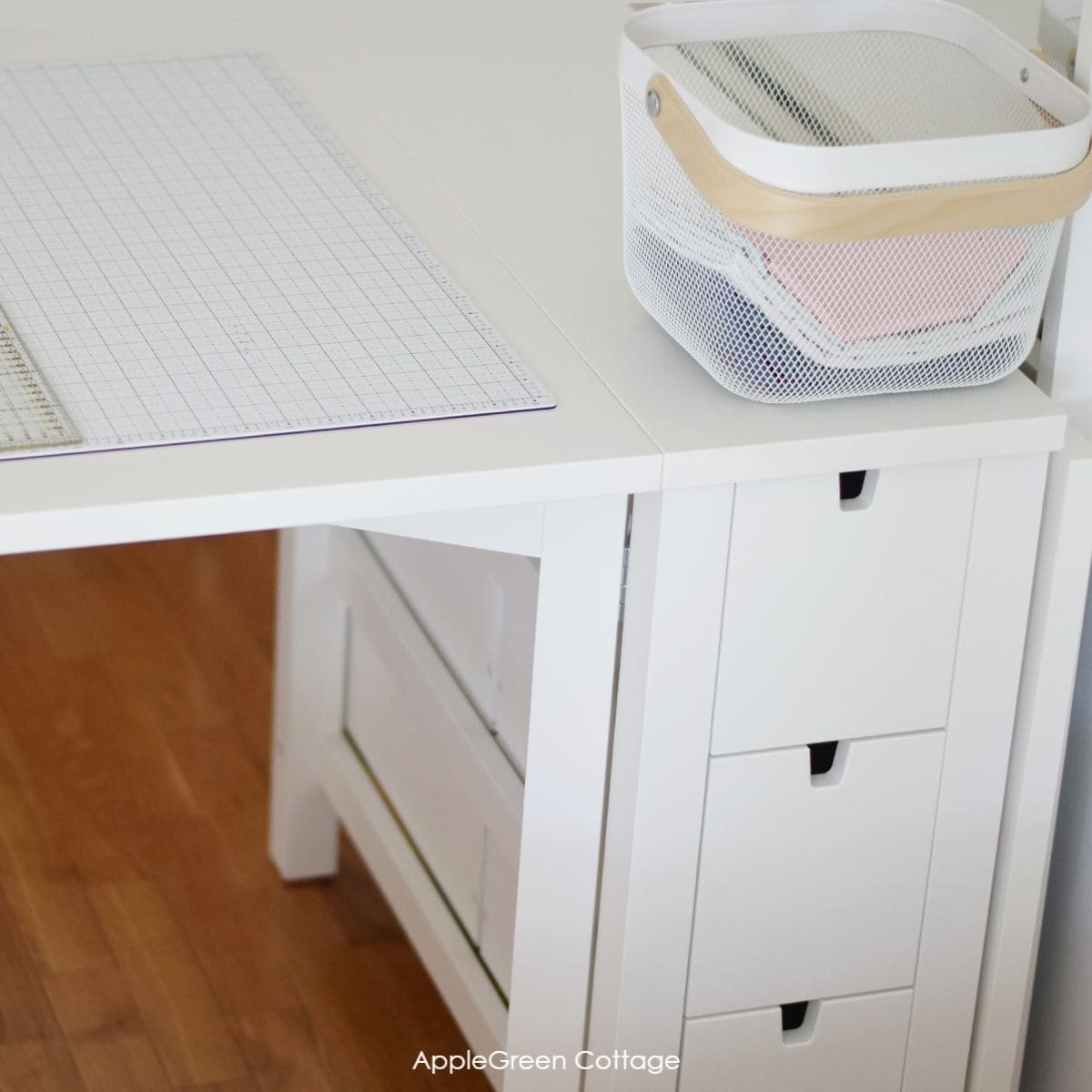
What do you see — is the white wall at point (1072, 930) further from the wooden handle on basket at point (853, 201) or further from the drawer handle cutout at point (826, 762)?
the wooden handle on basket at point (853, 201)

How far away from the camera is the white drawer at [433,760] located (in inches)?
56.1

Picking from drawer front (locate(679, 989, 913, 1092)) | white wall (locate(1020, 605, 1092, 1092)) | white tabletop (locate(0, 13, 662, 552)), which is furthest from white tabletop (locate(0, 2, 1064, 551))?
drawer front (locate(679, 989, 913, 1092))

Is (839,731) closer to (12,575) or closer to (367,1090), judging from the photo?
(367,1090)

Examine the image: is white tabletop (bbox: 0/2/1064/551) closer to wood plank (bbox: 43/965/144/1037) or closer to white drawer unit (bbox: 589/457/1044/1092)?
white drawer unit (bbox: 589/457/1044/1092)

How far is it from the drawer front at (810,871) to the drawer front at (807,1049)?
0.02 m

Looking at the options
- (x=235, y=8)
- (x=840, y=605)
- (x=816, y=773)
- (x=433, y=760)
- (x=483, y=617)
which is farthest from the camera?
(x=235, y=8)

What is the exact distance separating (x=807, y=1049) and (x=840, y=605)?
35cm

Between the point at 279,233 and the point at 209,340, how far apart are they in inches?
7.2

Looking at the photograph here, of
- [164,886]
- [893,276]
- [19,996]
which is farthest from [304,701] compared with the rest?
[893,276]

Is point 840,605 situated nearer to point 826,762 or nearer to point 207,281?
point 826,762

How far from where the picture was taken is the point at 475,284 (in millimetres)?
1254

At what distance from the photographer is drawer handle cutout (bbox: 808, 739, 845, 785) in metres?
1.23

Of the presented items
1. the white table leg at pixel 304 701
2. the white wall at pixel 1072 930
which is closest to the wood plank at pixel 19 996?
the white table leg at pixel 304 701

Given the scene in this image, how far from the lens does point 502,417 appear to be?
3.60 ft
